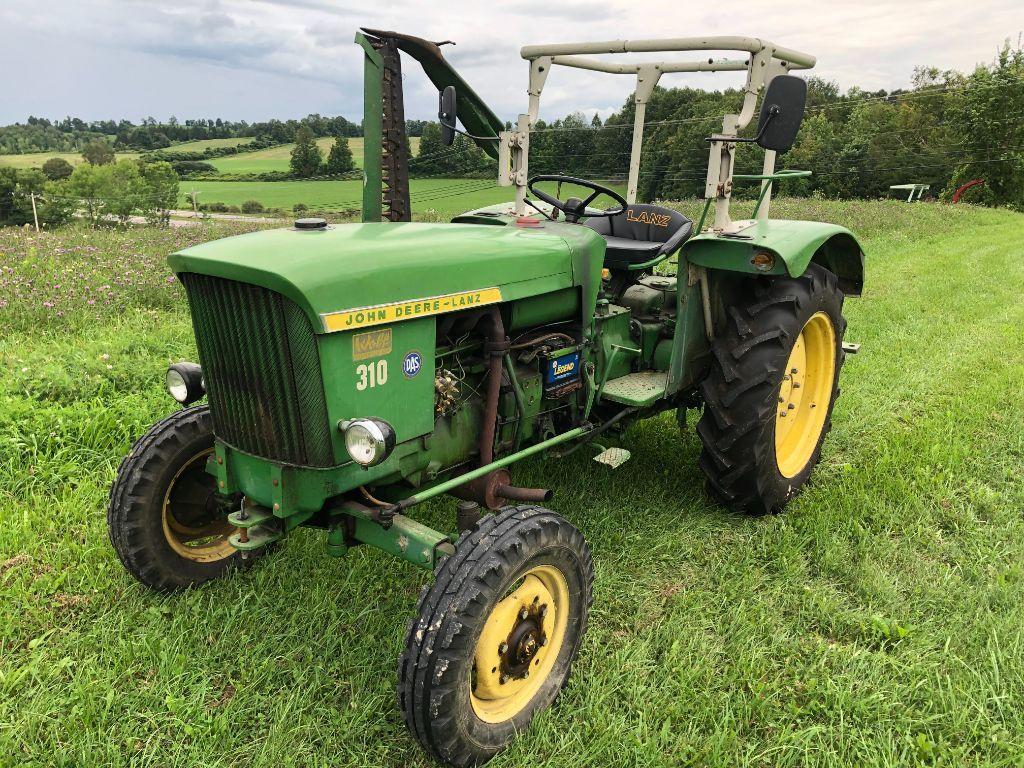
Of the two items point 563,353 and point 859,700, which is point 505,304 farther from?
point 859,700

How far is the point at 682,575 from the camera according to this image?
2963 mm

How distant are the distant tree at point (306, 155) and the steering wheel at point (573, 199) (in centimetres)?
2173

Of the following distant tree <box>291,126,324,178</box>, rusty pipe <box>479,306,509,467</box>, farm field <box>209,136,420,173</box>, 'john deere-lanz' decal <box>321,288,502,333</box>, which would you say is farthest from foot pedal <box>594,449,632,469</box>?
farm field <box>209,136,420,173</box>

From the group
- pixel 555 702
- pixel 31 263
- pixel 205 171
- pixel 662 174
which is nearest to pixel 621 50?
pixel 662 174

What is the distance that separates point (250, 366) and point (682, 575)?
1.91 metres

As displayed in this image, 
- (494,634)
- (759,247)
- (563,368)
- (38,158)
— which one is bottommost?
(494,634)

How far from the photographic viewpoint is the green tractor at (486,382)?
78.5 inches

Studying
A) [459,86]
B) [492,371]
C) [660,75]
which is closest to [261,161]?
[459,86]

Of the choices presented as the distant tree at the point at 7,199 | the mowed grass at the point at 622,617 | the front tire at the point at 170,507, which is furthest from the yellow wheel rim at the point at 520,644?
the distant tree at the point at 7,199

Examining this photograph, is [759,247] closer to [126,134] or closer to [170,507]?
[170,507]

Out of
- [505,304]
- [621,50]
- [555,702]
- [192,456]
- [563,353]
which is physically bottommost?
[555,702]

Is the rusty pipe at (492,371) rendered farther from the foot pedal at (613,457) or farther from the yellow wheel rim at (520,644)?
the foot pedal at (613,457)

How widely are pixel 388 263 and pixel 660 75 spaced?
98.1 inches

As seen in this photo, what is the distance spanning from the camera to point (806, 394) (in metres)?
3.83
